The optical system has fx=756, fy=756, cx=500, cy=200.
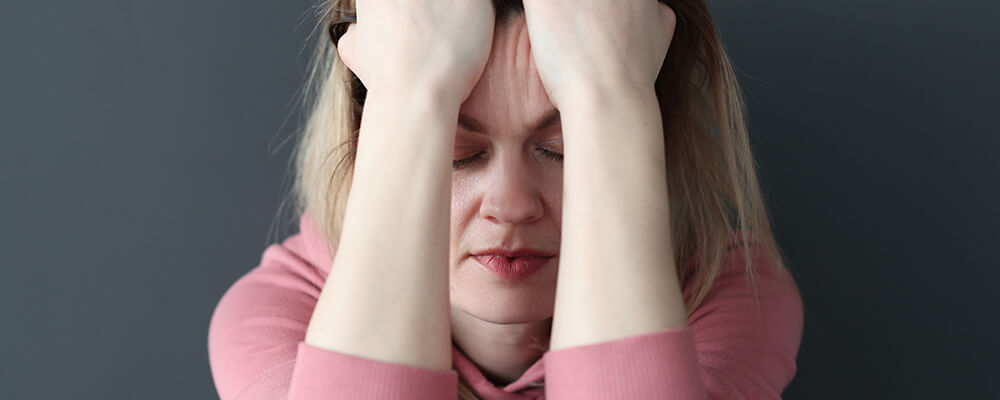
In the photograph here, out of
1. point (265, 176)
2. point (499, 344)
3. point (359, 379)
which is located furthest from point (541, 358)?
point (265, 176)

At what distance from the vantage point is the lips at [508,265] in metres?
0.89

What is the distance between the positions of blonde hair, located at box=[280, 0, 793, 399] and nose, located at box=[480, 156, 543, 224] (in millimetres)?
275

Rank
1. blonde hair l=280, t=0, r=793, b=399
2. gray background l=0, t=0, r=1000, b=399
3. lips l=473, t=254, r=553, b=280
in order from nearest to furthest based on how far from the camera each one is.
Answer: lips l=473, t=254, r=553, b=280
blonde hair l=280, t=0, r=793, b=399
gray background l=0, t=0, r=1000, b=399

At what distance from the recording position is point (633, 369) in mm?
679

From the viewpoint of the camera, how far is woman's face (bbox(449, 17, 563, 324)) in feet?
2.70

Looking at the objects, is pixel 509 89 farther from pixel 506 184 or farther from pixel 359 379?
pixel 359 379

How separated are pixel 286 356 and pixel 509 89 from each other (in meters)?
0.47

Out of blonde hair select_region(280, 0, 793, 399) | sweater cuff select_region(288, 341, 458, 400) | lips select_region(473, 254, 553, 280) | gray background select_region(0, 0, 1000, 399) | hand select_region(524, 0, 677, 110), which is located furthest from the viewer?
gray background select_region(0, 0, 1000, 399)

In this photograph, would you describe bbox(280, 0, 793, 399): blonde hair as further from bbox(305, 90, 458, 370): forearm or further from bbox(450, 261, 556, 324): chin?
bbox(305, 90, 458, 370): forearm

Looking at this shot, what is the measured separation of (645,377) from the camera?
2.23 feet

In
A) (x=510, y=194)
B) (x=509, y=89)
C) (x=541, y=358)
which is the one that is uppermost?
(x=509, y=89)

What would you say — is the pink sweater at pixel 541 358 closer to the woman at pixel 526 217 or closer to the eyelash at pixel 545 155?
the woman at pixel 526 217

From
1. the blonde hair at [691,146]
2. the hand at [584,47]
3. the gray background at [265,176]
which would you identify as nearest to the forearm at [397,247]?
the hand at [584,47]

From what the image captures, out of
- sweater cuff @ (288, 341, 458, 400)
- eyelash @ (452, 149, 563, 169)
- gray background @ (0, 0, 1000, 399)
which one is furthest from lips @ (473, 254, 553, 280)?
gray background @ (0, 0, 1000, 399)
